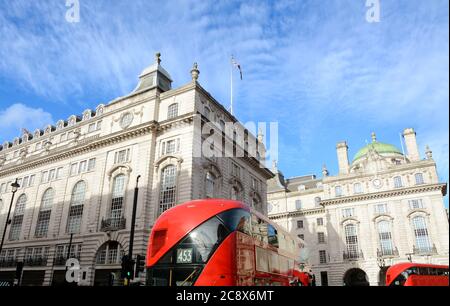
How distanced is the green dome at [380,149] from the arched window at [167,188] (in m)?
46.0

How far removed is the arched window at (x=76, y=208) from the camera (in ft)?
121

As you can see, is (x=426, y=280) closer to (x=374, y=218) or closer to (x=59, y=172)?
(x=374, y=218)

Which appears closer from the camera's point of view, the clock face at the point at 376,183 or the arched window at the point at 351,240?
the arched window at the point at 351,240

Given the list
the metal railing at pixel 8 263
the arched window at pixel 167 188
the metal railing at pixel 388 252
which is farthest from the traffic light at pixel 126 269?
the metal railing at pixel 388 252

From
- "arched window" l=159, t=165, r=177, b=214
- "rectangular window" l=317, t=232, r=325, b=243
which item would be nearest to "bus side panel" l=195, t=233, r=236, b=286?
"arched window" l=159, t=165, r=177, b=214

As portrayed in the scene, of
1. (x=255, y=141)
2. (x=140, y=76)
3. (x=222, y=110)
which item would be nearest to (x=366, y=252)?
(x=255, y=141)

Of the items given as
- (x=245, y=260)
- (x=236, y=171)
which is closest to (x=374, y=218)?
(x=236, y=171)

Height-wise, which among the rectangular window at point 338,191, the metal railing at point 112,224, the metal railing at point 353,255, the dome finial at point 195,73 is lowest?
the metal railing at point 353,255

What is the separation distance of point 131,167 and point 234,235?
77.1 feet

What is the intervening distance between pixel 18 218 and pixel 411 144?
204 ft

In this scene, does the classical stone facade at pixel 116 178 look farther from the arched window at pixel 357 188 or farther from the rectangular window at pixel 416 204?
the rectangular window at pixel 416 204

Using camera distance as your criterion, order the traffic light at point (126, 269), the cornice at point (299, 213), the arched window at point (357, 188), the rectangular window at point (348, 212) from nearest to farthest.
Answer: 1. the traffic light at point (126, 269)
2. the rectangular window at point (348, 212)
3. the arched window at point (357, 188)
4. the cornice at point (299, 213)

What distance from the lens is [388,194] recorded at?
56312 mm
